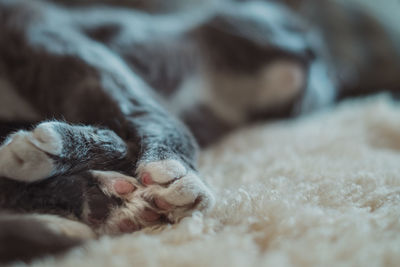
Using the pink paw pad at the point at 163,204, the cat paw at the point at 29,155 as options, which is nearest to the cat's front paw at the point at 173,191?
the pink paw pad at the point at 163,204

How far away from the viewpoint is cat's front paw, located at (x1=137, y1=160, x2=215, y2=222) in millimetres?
581

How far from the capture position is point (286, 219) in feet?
1.78

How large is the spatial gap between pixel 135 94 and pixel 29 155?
1.18 ft

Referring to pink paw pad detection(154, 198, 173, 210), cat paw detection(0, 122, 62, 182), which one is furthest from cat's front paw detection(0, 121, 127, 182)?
pink paw pad detection(154, 198, 173, 210)

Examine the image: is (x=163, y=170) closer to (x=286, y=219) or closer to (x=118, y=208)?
(x=118, y=208)

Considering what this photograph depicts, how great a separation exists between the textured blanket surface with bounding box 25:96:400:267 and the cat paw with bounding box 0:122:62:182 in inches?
6.1

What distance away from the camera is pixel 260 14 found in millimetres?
1618

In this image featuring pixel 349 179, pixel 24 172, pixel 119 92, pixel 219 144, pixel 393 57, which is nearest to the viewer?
pixel 24 172

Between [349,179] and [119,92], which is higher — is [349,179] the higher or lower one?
the lower one

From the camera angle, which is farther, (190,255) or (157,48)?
(157,48)

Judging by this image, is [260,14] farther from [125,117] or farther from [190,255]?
[190,255]

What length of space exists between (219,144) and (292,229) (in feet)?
2.35

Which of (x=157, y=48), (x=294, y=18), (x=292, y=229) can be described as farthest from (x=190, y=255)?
(x=294, y=18)

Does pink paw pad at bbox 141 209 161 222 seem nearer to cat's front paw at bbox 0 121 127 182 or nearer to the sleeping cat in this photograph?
the sleeping cat
